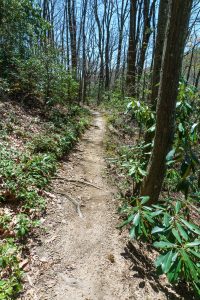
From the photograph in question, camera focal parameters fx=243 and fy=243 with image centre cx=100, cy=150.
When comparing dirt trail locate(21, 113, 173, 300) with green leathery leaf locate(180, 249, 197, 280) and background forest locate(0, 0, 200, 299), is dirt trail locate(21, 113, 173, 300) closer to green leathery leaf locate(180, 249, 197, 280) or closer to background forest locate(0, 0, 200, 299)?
background forest locate(0, 0, 200, 299)

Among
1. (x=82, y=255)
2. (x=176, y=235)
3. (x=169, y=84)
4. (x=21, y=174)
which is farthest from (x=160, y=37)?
(x=82, y=255)

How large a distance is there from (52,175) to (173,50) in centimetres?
356

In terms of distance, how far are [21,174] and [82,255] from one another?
6.17 ft

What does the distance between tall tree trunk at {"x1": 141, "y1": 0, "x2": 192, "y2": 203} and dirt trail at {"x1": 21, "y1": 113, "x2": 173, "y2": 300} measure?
115 cm

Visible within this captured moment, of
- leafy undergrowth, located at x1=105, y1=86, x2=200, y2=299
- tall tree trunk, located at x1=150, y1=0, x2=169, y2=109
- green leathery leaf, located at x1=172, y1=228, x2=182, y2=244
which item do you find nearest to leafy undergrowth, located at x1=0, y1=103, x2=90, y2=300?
leafy undergrowth, located at x1=105, y1=86, x2=200, y2=299

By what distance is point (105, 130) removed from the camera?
9.88m

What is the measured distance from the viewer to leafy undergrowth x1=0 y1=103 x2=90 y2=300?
9.10 feet

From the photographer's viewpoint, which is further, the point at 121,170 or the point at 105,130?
the point at 105,130

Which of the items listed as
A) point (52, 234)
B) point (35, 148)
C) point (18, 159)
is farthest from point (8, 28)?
point (52, 234)

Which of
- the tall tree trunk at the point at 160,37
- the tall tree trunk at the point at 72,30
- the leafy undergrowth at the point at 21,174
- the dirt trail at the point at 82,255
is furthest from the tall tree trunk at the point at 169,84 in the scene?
the tall tree trunk at the point at 72,30

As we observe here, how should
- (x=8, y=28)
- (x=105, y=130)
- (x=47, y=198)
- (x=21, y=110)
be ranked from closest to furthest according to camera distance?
(x=47, y=198)
(x=21, y=110)
(x=8, y=28)
(x=105, y=130)

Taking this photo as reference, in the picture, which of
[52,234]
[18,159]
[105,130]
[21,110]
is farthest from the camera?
[105,130]

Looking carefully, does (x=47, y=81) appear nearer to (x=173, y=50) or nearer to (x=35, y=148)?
(x=35, y=148)

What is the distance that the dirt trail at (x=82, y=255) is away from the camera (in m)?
2.66
